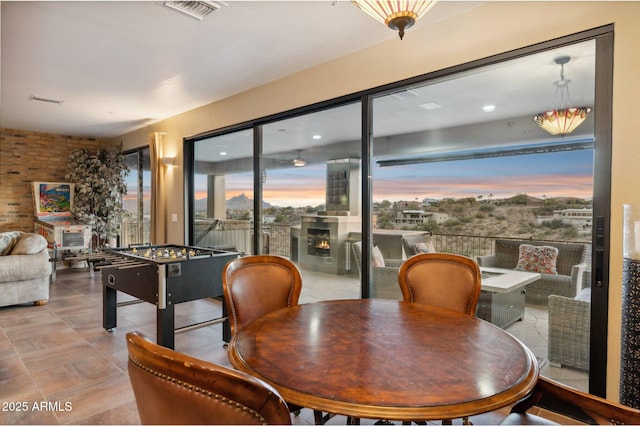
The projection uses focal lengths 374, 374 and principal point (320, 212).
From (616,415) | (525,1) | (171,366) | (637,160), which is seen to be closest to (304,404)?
(171,366)

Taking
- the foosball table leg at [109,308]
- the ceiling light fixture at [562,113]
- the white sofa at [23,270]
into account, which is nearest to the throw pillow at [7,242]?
the white sofa at [23,270]

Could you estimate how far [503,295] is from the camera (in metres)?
2.99

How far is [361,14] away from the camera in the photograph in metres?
2.71

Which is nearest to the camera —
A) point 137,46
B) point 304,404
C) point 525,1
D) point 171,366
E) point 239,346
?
point 171,366

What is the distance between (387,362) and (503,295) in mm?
2130

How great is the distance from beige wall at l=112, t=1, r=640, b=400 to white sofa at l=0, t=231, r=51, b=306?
3.36 m

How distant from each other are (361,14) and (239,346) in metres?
2.41

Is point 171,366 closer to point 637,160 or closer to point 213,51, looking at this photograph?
point 637,160

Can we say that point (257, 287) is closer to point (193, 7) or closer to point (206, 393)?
point (206, 393)

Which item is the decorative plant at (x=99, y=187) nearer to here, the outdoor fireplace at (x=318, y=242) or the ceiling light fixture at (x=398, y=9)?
the outdoor fireplace at (x=318, y=242)

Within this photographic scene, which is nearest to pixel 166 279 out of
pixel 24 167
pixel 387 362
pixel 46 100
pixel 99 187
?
pixel 387 362

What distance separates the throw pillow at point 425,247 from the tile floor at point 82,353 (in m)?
0.81

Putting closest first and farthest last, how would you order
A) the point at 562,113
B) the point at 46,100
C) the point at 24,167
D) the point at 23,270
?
the point at 562,113, the point at 23,270, the point at 46,100, the point at 24,167

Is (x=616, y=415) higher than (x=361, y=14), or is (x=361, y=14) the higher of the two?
(x=361, y=14)
